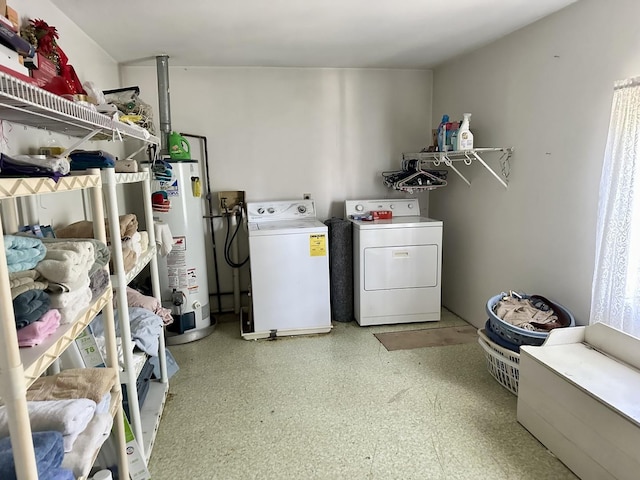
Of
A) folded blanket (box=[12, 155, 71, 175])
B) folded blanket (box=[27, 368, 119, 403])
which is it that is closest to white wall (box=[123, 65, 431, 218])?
folded blanket (box=[27, 368, 119, 403])

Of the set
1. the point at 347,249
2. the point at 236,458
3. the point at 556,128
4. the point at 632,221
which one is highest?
the point at 556,128

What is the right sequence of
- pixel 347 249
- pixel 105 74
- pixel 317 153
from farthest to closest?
1. pixel 317 153
2. pixel 347 249
3. pixel 105 74

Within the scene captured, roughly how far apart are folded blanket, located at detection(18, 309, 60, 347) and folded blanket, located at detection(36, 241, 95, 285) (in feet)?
0.32

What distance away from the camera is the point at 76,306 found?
118 centimetres

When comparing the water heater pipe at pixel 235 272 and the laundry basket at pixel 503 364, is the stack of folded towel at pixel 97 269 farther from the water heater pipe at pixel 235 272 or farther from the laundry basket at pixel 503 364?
the water heater pipe at pixel 235 272

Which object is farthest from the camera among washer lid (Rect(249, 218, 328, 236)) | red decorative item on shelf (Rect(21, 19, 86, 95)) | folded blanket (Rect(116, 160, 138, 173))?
washer lid (Rect(249, 218, 328, 236))

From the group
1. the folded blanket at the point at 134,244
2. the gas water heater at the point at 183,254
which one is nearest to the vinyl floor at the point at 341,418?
the gas water heater at the point at 183,254

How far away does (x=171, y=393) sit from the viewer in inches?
99.7

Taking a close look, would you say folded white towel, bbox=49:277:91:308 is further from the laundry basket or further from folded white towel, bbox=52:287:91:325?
the laundry basket

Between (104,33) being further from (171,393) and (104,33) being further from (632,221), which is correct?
(632,221)

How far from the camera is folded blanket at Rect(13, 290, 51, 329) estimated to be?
3.19 ft

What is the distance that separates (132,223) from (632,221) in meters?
2.38

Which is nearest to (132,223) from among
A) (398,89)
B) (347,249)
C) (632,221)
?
(347,249)

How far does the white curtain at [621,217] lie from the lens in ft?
6.36
